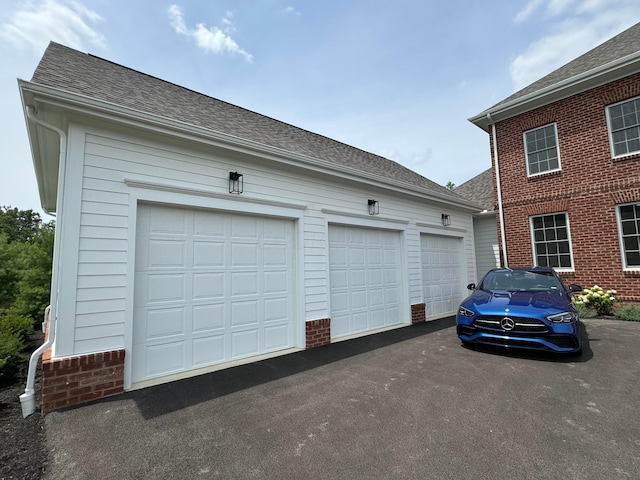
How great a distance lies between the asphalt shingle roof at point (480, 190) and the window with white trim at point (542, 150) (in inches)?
75.8

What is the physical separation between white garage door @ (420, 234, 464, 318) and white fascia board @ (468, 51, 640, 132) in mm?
4327

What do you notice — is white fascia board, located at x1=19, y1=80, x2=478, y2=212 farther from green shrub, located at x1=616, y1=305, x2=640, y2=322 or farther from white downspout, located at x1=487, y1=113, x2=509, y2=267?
green shrub, located at x1=616, y1=305, x2=640, y2=322

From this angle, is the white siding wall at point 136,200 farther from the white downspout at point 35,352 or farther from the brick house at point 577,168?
the brick house at point 577,168

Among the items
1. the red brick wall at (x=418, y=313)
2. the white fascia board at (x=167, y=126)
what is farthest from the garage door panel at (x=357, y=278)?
the white fascia board at (x=167, y=126)

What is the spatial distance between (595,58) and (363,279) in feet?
31.2

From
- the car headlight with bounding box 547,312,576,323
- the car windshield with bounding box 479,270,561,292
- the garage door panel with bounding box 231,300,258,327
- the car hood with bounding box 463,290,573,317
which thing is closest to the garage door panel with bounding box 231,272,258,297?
the garage door panel with bounding box 231,300,258,327

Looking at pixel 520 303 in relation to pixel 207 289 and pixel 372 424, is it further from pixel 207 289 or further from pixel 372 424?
pixel 207 289

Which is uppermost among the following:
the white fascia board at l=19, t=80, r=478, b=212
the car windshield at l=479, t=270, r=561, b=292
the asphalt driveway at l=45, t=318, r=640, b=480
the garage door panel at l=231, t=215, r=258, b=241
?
the white fascia board at l=19, t=80, r=478, b=212

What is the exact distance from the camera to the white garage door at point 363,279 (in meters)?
6.36

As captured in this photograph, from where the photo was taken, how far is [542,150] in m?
9.28

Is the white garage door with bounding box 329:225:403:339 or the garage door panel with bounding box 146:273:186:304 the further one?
the white garage door with bounding box 329:225:403:339

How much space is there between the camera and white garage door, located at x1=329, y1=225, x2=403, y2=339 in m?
6.36

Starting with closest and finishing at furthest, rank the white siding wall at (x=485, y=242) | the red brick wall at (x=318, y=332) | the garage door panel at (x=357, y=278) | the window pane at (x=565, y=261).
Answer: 1. the red brick wall at (x=318, y=332)
2. the garage door panel at (x=357, y=278)
3. the window pane at (x=565, y=261)
4. the white siding wall at (x=485, y=242)

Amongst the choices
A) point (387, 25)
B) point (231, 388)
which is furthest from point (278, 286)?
point (387, 25)
